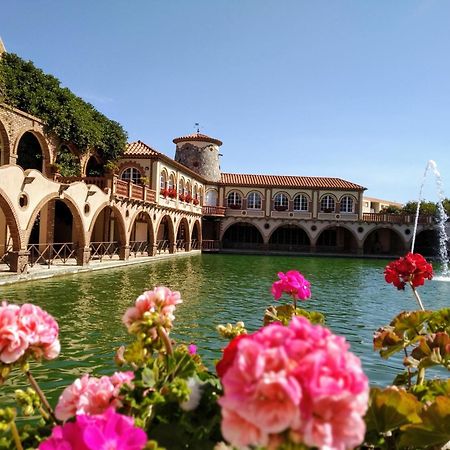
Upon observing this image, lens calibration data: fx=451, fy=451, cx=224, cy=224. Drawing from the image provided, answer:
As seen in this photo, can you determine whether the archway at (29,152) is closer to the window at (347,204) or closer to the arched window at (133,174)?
the arched window at (133,174)

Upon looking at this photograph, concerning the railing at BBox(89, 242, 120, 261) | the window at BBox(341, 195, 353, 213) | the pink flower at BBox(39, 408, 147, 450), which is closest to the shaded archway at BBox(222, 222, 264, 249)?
the window at BBox(341, 195, 353, 213)

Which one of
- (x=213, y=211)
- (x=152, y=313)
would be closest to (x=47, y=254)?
(x=152, y=313)

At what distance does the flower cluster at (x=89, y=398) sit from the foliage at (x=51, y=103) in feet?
66.7

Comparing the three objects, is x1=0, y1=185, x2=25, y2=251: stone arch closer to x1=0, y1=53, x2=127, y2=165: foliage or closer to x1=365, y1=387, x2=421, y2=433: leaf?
x1=0, y1=53, x2=127, y2=165: foliage

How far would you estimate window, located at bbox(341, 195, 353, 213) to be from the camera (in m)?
46.3

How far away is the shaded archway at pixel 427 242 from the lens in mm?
47844

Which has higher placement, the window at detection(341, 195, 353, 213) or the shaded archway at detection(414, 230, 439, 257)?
the window at detection(341, 195, 353, 213)

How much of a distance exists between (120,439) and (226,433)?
1.51 ft

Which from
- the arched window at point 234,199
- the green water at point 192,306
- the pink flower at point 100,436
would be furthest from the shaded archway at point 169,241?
the pink flower at point 100,436

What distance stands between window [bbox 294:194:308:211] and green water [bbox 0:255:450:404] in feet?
78.6

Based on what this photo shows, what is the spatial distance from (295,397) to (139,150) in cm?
3188

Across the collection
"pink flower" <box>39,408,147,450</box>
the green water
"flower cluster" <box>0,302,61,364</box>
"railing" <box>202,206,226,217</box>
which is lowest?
the green water

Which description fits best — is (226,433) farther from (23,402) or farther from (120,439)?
(23,402)

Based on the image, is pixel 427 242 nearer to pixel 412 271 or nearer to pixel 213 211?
pixel 213 211
